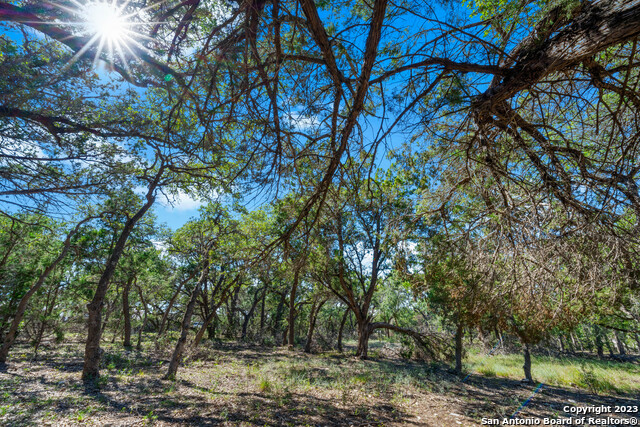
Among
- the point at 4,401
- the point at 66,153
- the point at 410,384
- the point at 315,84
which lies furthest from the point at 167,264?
the point at 315,84

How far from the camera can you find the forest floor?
14.5ft

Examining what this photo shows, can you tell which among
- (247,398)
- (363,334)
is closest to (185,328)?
(247,398)

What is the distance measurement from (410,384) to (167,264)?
14544mm

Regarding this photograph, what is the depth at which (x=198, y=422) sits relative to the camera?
425 cm

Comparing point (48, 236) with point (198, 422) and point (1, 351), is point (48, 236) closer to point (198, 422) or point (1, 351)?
point (1, 351)
